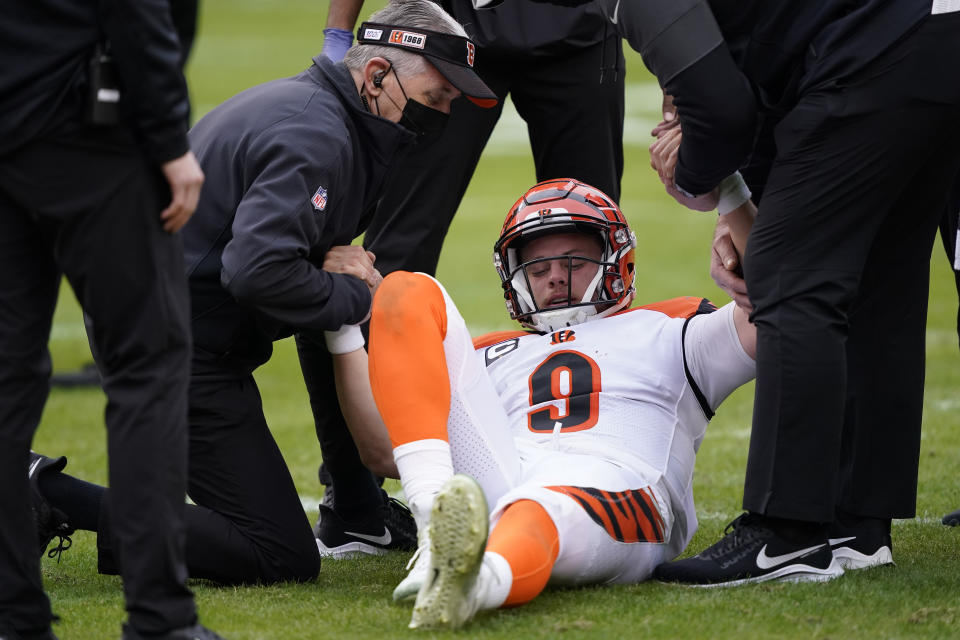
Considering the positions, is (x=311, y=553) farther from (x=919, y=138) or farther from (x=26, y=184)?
(x=919, y=138)

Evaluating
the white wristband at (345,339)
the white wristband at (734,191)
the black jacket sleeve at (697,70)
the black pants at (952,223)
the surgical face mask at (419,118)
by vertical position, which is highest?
the black jacket sleeve at (697,70)

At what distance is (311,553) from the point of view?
4.09m

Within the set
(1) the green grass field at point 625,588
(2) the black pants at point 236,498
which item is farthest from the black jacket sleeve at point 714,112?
(2) the black pants at point 236,498

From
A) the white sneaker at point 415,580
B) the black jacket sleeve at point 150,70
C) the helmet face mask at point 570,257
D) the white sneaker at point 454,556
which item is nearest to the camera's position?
the black jacket sleeve at point 150,70

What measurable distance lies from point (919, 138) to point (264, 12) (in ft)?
138

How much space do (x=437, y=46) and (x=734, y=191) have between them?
1050 mm

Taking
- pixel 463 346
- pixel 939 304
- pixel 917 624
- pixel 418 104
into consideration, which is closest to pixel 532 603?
pixel 463 346

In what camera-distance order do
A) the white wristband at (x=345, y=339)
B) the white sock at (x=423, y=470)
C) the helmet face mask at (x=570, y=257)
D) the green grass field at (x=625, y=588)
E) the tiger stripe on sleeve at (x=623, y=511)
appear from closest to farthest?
the green grass field at (x=625, y=588) < the white sock at (x=423, y=470) < the tiger stripe on sleeve at (x=623, y=511) < the white wristband at (x=345, y=339) < the helmet face mask at (x=570, y=257)

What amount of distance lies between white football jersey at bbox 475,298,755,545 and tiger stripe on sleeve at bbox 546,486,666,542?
139 millimetres

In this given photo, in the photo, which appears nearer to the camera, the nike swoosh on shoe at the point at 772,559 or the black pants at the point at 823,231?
the black pants at the point at 823,231

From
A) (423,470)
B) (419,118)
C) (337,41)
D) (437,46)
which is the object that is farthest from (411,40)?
(423,470)

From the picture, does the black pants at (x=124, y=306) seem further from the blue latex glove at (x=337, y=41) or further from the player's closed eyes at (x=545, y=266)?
the blue latex glove at (x=337, y=41)

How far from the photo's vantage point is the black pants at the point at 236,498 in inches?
156

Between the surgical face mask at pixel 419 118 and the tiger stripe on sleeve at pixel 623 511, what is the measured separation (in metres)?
1.26
